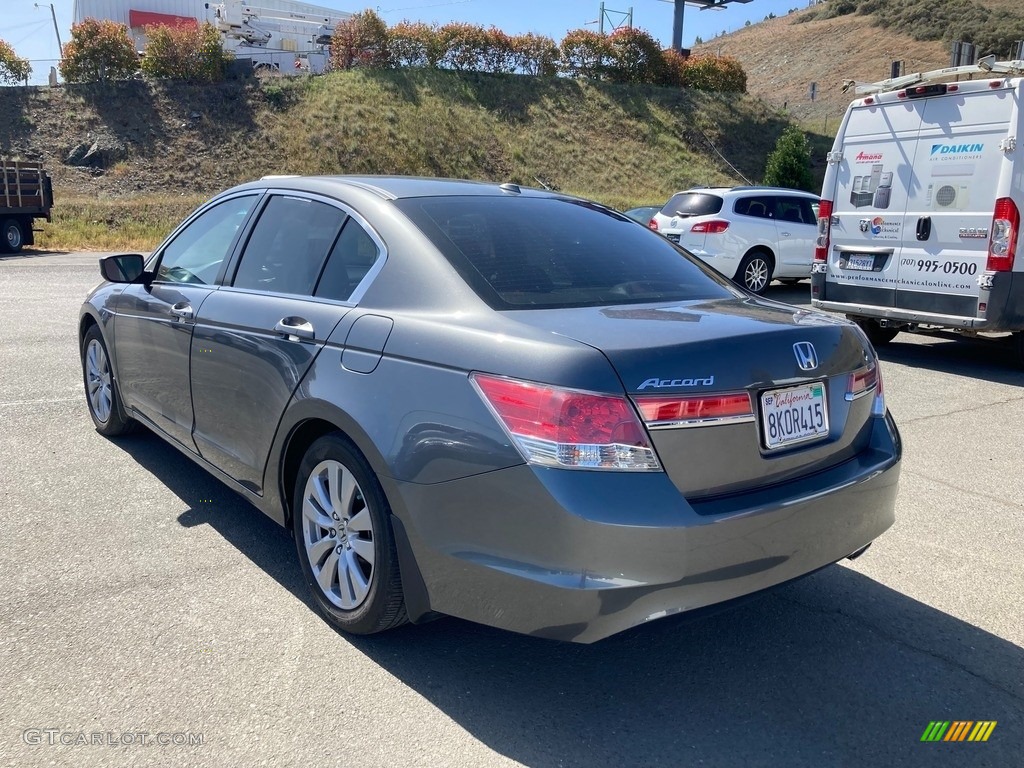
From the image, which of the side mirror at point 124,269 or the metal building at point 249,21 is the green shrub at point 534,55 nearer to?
the metal building at point 249,21

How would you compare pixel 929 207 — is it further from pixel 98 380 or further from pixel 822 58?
pixel 822 58

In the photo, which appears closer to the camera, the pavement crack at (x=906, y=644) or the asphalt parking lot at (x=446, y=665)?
the asphalt parking lot at (x=446, y=665)

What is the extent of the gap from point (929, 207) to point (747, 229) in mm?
5270

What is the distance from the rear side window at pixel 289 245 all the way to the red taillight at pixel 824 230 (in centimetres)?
703

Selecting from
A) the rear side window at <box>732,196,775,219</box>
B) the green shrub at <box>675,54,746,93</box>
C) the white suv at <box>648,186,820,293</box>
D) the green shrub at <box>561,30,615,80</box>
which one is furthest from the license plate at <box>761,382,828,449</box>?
the green shrub at <box>675,54,746,93</box>

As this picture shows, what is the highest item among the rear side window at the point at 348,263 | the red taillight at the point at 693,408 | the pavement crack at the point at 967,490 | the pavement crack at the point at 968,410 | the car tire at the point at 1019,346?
the rear side window at the point at 348,263

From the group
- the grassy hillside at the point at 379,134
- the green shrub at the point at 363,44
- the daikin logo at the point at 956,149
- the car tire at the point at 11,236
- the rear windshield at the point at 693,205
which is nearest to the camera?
the daikin logo at the point at 956,149

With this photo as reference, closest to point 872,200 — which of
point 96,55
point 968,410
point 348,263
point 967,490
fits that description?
point 968,410

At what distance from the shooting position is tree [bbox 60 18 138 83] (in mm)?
41062

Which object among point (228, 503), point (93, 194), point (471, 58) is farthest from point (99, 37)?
point (228, 503)

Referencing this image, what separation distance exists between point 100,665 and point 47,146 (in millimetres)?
39576

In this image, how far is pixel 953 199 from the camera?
26.3 ft

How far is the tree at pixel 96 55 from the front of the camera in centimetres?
4106

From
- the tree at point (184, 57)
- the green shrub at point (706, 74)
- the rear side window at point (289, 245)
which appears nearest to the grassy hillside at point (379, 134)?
the tree at point (184, 57)
